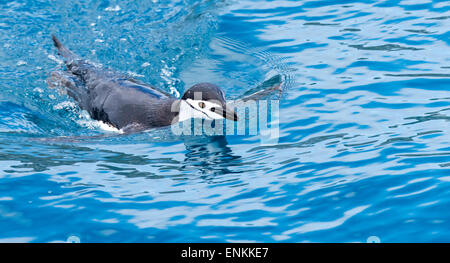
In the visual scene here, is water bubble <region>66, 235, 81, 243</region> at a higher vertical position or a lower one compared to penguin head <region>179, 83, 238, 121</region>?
lower

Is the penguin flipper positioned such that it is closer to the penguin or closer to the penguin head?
the penguin

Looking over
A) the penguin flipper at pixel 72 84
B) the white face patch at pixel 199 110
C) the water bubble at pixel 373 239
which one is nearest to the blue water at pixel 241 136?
the water bubble at pixel 373 239

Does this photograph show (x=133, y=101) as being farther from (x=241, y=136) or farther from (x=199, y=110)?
(x=241, y=136)

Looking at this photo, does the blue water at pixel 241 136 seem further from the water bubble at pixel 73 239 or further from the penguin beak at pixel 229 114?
the penguin beak at pixel 229 114

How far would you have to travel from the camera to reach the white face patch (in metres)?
7.54

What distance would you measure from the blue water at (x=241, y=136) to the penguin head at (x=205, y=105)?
13.8 inches

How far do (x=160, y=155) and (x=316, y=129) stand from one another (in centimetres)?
190

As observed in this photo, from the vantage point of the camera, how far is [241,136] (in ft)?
25.6

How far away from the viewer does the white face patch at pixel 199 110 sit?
24.8ft

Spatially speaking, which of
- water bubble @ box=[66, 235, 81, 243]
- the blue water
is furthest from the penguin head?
water bubble @ box=[66, 235, 81, 243]

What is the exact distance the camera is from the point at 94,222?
5.59 meters
